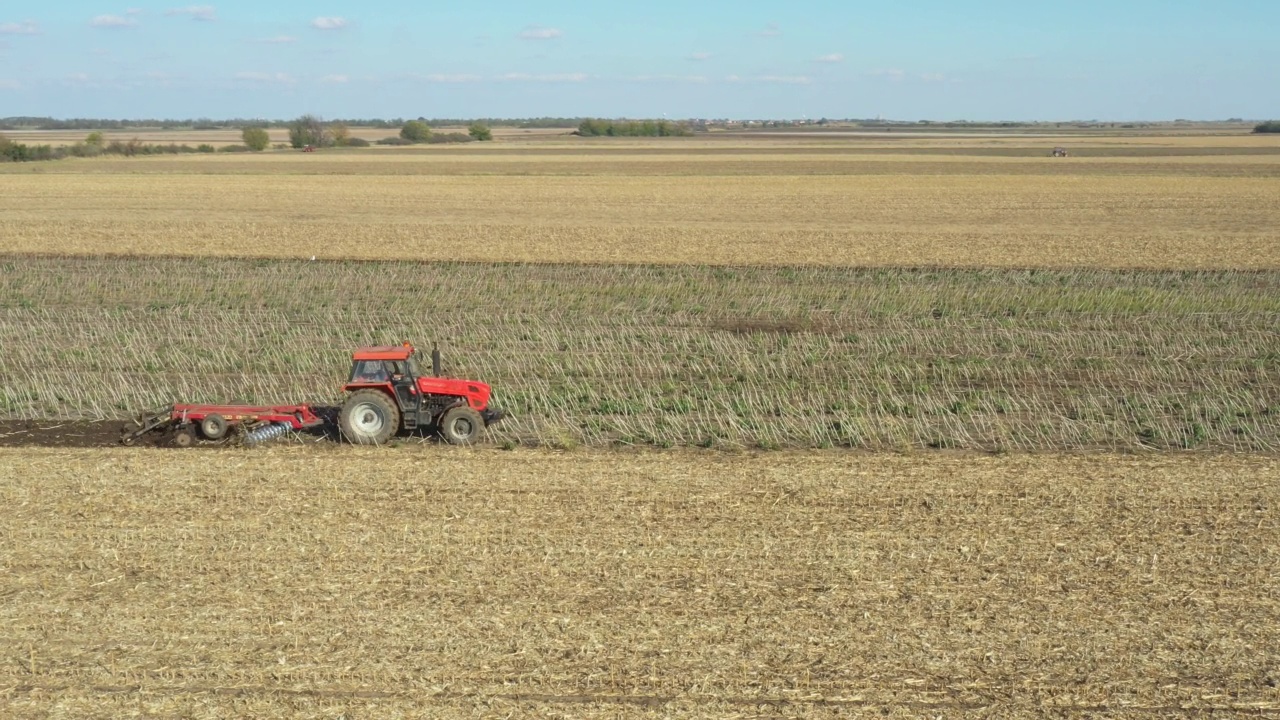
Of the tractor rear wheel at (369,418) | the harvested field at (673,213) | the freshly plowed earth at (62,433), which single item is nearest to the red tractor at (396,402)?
the tractor rear wheel at (369,418)

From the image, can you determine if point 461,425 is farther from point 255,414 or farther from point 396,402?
point 255,414

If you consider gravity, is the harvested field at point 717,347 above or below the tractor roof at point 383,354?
below

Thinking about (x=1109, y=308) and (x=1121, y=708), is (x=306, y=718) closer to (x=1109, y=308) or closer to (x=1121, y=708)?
(x=1121, y=708)

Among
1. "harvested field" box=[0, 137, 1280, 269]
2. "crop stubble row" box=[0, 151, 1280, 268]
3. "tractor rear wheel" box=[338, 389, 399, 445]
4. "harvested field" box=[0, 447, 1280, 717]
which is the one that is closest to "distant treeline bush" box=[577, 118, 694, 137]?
"harvested field" box=[0, 137, 1280, 269]

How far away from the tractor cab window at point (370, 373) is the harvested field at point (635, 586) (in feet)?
3.10

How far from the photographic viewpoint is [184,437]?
506 inches

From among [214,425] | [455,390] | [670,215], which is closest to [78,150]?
[670,215]

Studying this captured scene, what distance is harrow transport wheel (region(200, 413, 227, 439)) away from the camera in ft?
42.0

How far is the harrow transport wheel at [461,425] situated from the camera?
12695 millimetres

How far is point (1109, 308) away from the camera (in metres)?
22.7

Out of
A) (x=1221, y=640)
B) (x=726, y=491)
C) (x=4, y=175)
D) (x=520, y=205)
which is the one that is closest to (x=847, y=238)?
(x=520, y=205)

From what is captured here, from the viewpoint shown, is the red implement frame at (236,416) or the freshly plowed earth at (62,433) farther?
the freshly plowed earth at (62,433)

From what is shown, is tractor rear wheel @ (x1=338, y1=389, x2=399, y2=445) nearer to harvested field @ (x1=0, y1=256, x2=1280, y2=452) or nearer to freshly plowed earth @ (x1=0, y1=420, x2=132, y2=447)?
harvested field @ (x1=0, y1=256, x2=1280, y2=452)

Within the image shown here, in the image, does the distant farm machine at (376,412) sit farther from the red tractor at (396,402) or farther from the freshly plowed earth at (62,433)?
the freshly plowed earth at (62,433)
